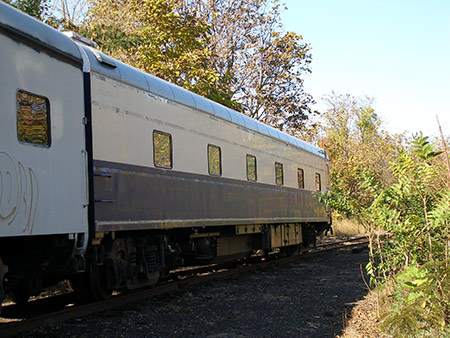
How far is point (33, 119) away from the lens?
6059 mm

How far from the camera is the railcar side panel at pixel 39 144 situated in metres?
5.57

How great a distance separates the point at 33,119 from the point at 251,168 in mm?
7404

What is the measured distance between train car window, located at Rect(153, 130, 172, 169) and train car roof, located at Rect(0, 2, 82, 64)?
2.16 meters

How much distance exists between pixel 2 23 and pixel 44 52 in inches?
30.7

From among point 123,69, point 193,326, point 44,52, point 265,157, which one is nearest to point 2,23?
point 44,52

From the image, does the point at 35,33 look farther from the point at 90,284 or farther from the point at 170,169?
the point at 90,284

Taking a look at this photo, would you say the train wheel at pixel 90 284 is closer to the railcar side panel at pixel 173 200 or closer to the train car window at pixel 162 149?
the railcar side panel at pixel 173 200

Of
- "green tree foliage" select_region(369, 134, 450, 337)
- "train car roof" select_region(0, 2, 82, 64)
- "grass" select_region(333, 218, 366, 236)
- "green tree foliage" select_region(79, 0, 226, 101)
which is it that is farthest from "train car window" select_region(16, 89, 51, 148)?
"grass" select_region(333, 218, 366, 236)

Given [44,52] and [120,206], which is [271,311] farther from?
[44,52]

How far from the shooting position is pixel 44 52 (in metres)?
6.36

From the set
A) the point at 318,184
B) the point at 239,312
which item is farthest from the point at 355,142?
the point at 239,312

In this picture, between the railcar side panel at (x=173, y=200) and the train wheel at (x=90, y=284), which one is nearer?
the railcar side panel at (x=173, y=200)

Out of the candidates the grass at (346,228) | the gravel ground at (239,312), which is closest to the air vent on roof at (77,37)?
the gravel ground at (239,312)

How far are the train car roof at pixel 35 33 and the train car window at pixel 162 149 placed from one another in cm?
216
